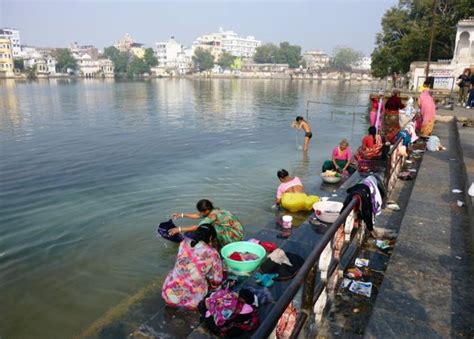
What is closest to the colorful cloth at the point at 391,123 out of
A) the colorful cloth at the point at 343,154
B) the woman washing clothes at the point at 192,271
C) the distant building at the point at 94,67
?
the colorful cloth at the point at 343,154

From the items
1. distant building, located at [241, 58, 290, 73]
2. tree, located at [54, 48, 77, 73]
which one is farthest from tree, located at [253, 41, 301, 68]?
tree, located at [54, 48, 77, 73]

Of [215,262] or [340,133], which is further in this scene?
[340,133]

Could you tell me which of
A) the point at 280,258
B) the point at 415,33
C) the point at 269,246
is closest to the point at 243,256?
the point at 280,258

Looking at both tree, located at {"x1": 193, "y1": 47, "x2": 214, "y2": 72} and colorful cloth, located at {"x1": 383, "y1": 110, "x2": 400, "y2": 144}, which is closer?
colorful cloth, located at {"x1": 383, "y1": 110, "x2": 400, "y2": 144}

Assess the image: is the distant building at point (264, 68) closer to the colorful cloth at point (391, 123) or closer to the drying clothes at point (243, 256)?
the colorful cloth at point (391, 123)

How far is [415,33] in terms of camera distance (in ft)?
129

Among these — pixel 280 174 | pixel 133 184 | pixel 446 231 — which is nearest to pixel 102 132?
pixel 133 184

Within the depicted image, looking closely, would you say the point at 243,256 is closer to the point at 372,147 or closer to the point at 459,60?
the point at 372,147

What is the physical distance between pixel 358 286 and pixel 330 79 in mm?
150685

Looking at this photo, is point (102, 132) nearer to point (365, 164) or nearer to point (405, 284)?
point (365, 164)

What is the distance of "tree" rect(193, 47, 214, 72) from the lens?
150 meters

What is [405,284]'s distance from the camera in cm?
385

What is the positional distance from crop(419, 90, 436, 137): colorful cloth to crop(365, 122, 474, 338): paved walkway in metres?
6.12

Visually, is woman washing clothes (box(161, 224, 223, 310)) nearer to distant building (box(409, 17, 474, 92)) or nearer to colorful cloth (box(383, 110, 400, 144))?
colorful cloth (box(383, 110, 400, 144))
